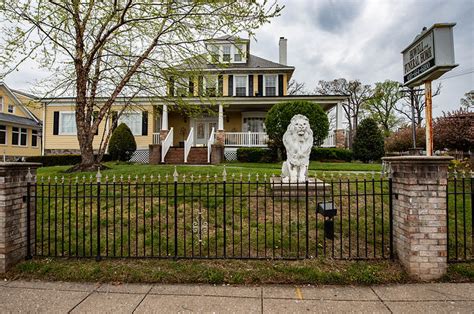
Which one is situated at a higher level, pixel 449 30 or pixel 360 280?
pixel 449 30

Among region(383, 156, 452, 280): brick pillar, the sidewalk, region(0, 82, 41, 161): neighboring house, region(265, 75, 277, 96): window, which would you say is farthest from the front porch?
region(0, 82, 41, 161): neighboring house

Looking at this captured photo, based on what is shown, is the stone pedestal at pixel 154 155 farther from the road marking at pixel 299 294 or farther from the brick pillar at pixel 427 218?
the brick pillar at pixel 427 218

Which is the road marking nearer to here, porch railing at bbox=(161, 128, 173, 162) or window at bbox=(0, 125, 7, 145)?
porch railing at bbox=(161, 128, 173, 162)

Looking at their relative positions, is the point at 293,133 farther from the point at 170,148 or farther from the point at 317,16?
the point at 170,148

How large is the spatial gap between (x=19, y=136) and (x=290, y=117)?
27045 mm

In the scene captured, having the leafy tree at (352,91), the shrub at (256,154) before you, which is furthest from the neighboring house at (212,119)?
the leafy tree at (352,91)

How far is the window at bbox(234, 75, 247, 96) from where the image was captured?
20.4m

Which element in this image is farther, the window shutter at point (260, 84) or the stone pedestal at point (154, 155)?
the window shutter at point (260, 84)

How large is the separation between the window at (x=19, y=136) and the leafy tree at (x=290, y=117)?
25601 mm

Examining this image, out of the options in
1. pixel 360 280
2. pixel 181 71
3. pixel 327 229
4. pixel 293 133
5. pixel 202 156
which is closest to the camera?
pixel 360 280

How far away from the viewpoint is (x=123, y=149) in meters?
16.0

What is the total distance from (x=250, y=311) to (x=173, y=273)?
50.1 inches

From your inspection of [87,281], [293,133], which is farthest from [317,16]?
[87,281]

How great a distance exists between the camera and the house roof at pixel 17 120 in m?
24.6
